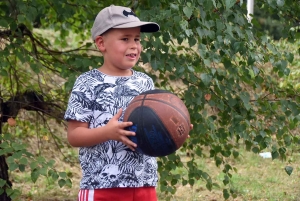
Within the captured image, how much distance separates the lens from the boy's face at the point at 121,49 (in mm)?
3418

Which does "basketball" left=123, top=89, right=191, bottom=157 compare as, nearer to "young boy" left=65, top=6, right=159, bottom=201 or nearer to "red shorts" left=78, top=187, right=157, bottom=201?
"young boy" left=65, top=6, right=159, bottom=201

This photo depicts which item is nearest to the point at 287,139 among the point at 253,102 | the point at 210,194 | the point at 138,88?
the point at 253,102

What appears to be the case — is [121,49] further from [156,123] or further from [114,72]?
[156,123]

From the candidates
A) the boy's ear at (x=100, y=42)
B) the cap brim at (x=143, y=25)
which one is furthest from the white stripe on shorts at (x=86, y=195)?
the cap brim at (x=143, y=25)

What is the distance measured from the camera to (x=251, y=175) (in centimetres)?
952

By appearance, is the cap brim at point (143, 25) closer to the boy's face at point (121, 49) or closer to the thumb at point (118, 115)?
the boy's face at point (121, 49)

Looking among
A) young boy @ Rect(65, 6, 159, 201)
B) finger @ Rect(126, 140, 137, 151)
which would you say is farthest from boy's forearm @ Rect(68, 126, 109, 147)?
finger @ Rect(126, 140, 137, 151)

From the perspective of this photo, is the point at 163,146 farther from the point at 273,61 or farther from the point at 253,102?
the point at 253,102

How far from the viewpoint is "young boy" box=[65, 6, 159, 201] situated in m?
3.35

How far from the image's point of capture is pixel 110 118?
11.0 feet

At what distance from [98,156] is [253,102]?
2492mm

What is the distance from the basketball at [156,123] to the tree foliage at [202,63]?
0.92m

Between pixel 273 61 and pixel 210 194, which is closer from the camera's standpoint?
pixel 273 61

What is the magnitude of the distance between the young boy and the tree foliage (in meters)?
0.74
